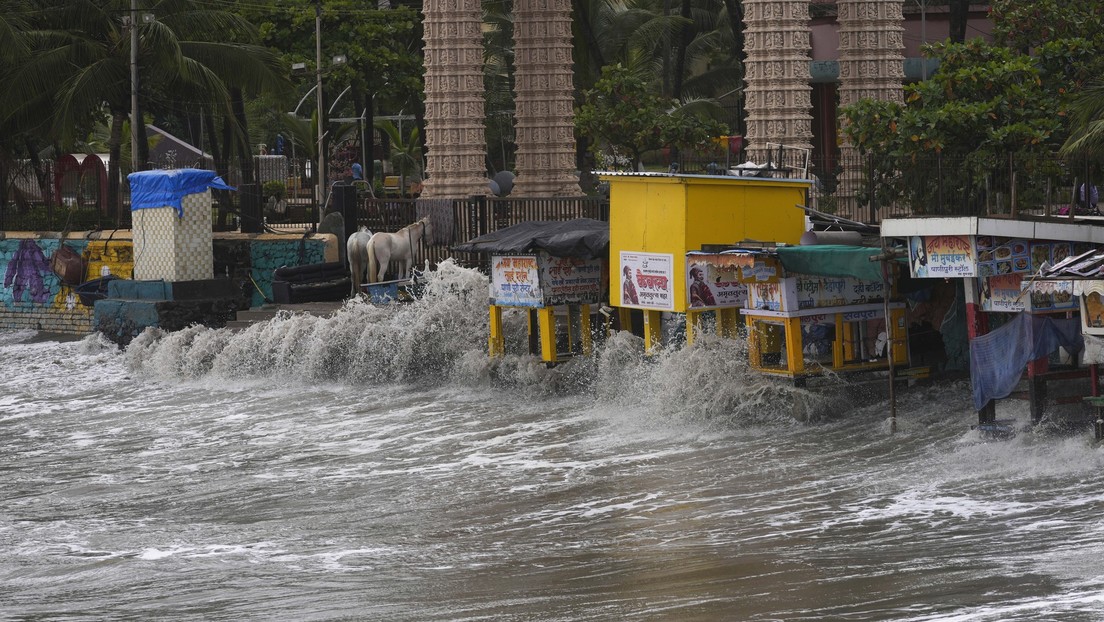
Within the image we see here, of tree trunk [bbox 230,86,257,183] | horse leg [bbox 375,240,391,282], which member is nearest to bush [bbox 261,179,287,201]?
tree trunk [bbox 230,86,257,183]

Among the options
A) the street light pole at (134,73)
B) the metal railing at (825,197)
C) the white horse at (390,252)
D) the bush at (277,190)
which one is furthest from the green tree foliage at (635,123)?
the bush at (277,190)

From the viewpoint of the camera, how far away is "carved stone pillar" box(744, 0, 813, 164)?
23094 millimetres

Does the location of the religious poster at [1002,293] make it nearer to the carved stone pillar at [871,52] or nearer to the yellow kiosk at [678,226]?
the yellow kiosk at [678,226]

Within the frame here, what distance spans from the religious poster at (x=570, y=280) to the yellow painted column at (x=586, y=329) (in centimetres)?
12

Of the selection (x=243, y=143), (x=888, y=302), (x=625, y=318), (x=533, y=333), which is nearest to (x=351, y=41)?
(x=243, y=143)

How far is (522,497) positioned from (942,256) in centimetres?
460

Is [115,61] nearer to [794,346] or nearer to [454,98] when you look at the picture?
[454,98]

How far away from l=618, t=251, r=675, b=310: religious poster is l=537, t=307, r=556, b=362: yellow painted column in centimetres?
167

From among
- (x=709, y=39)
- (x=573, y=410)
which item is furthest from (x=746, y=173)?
(x=709, y=39)

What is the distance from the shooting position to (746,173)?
19.5 meters

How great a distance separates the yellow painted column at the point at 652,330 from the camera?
17.6 m

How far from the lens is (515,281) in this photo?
64.2 feet

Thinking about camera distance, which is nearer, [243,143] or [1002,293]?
[1002,293]

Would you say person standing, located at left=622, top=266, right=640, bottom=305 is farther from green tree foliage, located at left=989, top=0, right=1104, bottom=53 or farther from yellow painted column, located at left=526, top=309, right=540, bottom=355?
green tree foliage, located at left=989, top=0, right=1104, bottom=53
